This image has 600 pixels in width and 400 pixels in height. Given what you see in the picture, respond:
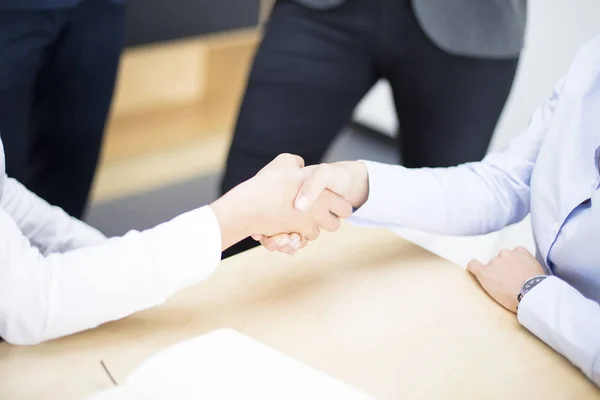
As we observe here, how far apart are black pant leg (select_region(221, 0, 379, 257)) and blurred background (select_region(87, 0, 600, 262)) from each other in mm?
872

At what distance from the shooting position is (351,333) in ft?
2.46

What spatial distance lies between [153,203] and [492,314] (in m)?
1.43

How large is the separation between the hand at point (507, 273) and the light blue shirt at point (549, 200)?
0.03 meters

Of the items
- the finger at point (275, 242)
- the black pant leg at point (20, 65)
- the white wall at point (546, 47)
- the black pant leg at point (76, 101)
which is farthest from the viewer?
the white wall at point (546, 47)

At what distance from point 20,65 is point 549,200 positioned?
2.87ft

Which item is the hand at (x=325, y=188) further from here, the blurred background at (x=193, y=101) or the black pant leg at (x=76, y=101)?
the blurred background at (x=193, y=101)

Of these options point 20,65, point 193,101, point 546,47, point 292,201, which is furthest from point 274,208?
point 193,101

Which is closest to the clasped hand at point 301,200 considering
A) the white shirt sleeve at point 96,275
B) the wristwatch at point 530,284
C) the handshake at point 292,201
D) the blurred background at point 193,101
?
the handshake at point 292,201

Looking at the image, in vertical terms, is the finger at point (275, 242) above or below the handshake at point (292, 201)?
below

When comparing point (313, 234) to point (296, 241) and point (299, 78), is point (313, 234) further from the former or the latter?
point (299, 78)

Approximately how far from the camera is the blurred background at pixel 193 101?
2031 mm

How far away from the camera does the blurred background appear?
2.03 meters

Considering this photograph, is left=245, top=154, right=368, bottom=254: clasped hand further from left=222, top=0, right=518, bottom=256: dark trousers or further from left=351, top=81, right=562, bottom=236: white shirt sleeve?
left=222, top=0, right=518, bottom=256: dark trousers

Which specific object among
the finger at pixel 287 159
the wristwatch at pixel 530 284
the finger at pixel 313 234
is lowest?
the wristwatch at pixel 530 284
